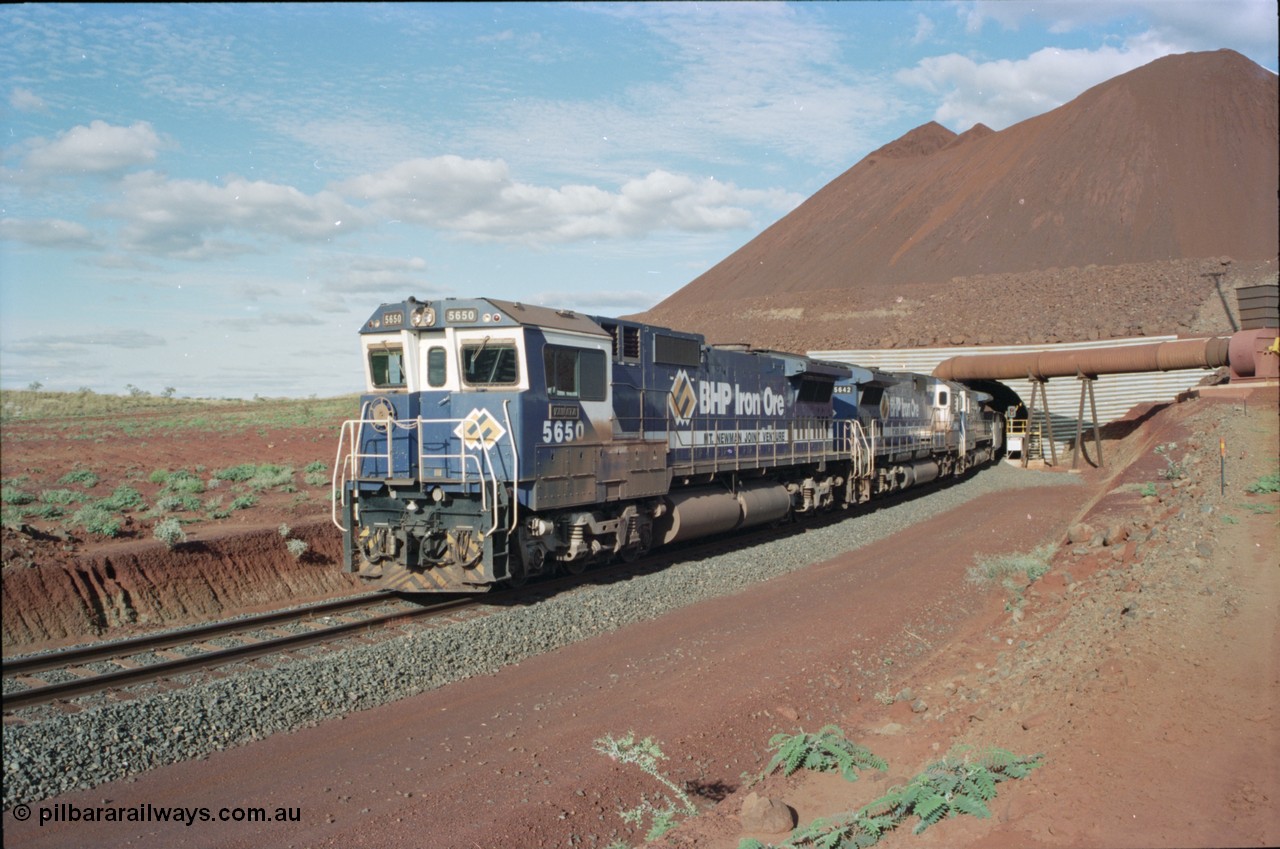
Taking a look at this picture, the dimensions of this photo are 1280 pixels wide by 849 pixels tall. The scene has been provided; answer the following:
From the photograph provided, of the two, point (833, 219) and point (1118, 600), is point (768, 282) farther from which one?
point (1118, 600)

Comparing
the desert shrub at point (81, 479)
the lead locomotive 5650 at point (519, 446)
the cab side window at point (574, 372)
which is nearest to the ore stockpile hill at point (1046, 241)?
the lead locomotive 5650 at point (519, 446)

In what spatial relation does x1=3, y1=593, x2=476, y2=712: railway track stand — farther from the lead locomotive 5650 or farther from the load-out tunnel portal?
the load-out tunnel portal

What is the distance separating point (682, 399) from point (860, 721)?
820 cm

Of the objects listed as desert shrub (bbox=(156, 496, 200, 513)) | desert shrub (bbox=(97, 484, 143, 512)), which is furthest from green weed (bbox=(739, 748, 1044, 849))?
desert shrub (bbox=(97, 484, 143, 512))

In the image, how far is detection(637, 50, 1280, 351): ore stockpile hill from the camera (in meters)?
52.8

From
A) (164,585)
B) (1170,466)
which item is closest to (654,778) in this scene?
(164,585)

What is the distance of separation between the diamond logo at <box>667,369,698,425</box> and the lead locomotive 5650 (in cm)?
4

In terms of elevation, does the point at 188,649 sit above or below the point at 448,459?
below

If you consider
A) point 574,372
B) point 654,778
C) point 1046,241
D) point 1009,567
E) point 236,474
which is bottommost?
point 654,778

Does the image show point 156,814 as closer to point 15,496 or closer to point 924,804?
point 924,804

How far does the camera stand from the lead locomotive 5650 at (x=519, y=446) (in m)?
12.1

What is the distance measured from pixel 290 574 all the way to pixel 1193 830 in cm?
1354

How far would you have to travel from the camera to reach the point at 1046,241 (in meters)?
67.2

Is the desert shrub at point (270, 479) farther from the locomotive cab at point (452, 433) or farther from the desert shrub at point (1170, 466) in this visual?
the desert shrub at point (1170, 466)
